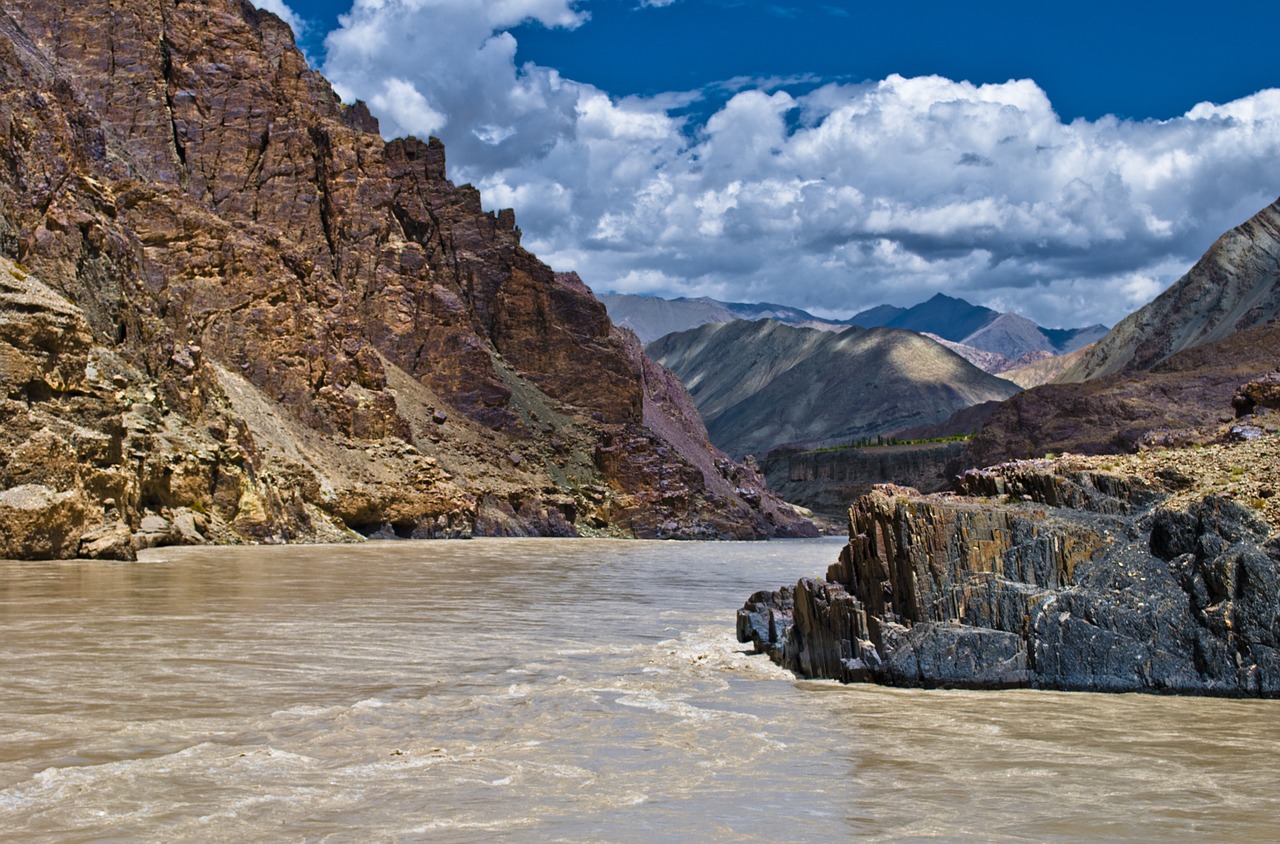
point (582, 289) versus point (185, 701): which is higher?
point (582, 289)

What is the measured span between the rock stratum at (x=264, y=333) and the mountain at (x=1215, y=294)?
196 feet

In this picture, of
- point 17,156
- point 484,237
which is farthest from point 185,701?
point 484,237

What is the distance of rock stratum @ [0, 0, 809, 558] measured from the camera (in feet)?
123

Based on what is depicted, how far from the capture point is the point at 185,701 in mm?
12750

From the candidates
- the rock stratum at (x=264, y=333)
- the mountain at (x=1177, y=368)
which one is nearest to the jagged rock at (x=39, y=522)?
the rock stratum at (x=264, y=333)

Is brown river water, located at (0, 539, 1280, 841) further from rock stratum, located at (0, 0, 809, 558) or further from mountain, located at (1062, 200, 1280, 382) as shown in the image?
mountain, located at (1062, 200, 1280, 382)

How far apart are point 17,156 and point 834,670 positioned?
41.3 metres

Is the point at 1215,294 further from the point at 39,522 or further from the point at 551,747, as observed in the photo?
the point at 551,747

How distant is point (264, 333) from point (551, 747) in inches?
2544

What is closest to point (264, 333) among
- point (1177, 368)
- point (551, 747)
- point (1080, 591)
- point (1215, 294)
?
point (1080, 591)

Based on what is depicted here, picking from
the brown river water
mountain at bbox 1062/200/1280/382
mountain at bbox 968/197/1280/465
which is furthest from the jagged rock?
mountain at bbox 1062/200/1280/382

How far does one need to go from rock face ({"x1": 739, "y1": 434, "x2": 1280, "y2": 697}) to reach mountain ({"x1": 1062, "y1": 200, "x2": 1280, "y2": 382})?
13894 centimetres

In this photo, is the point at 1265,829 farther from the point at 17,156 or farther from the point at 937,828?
the point at 17,156

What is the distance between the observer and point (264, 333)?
71625mm
